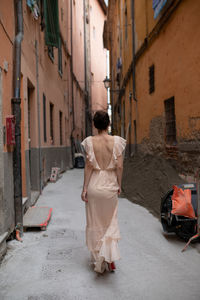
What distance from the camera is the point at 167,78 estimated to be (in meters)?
6.96

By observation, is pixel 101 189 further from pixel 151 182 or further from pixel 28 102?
pixel 28 102

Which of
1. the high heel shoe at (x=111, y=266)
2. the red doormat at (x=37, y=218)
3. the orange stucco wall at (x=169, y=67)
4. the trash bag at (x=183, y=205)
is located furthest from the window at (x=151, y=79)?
the high heel shoe at (x=111, y=266)

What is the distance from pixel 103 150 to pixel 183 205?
1.35m

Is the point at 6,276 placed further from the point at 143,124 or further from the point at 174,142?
the point at 143,124

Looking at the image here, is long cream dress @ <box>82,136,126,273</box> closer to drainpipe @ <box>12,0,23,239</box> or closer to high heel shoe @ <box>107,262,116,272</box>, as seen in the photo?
high heel shoe @ <box>107,262,116,272</box>

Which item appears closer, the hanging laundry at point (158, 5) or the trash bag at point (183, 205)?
the trash bag at point (183, 205)

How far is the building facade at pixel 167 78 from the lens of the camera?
557 centimetres

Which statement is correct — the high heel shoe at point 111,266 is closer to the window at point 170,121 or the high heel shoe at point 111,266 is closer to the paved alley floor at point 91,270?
the paved alley floor at point 91,270

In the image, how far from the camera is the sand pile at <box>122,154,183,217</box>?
20.4 feet

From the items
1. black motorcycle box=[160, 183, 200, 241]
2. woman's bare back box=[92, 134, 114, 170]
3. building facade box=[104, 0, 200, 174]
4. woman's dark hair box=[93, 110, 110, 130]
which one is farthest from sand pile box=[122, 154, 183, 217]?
woman's dark hair box=[93, 110, 110, 130]

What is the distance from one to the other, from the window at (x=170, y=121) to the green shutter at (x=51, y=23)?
4056 millimetres

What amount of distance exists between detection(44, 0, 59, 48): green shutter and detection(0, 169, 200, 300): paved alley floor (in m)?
5.92

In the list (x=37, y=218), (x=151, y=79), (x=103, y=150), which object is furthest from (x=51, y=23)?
(x=103, y=150)

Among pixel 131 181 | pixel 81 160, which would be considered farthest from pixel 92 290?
pixel 81 160
